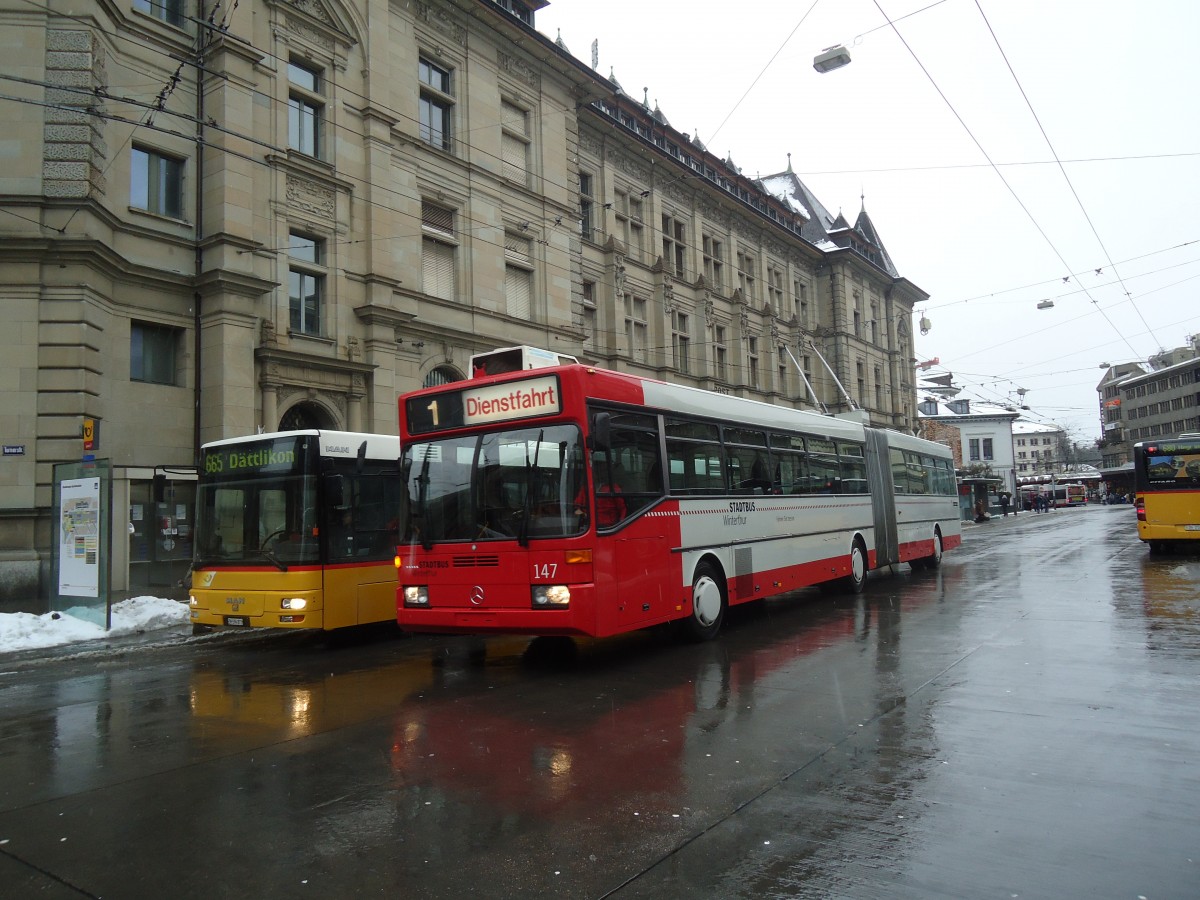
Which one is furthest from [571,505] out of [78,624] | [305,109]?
[305,109]

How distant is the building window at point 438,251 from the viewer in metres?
24.0

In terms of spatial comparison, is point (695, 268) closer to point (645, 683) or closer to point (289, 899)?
point (645, 683)

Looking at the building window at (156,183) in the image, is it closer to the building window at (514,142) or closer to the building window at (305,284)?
the building window at (305,284)

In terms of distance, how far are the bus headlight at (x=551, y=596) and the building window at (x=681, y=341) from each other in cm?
2814

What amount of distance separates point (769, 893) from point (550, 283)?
25.5 metres

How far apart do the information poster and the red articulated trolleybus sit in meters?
6.55

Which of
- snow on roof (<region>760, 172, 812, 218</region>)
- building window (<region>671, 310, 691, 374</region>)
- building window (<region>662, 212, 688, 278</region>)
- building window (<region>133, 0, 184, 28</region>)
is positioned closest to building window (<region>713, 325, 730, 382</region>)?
building window (<region>671, 310, 691, 374</region>)

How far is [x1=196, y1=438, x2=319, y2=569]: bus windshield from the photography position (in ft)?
36.6

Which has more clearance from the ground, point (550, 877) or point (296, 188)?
point (296, 188)

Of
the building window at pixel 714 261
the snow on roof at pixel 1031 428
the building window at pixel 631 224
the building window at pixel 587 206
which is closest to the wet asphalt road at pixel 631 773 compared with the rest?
the building window at pixel 587 206

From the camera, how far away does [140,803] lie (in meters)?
5.03

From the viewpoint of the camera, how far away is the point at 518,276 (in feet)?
89.2

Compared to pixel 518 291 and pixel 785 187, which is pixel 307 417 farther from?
pixel 785 187

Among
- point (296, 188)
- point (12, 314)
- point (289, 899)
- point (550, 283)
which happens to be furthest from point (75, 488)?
point (550, 283)
